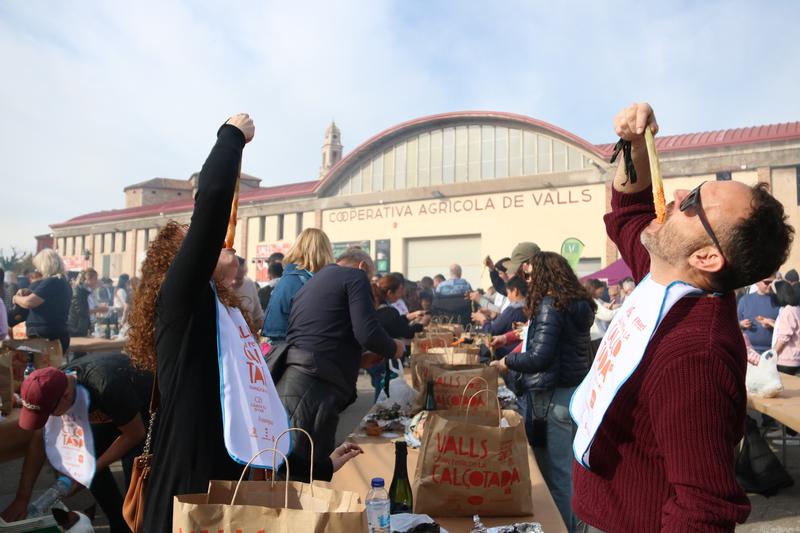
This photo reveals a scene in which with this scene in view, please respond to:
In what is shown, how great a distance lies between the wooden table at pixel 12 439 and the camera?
141 inches

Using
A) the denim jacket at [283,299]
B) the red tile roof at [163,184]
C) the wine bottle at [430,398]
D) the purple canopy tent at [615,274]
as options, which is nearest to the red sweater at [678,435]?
the wine bottle at [430,398]

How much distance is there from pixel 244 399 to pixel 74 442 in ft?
7.06

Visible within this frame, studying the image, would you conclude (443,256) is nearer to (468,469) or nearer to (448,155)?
(448,155)

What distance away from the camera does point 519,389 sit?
3850mm

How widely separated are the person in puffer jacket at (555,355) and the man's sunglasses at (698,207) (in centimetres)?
226

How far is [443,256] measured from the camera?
1057 inches

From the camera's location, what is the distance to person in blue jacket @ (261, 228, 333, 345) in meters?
3.94

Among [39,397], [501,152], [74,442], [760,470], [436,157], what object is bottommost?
[760,470]

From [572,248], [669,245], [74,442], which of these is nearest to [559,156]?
[572,248]

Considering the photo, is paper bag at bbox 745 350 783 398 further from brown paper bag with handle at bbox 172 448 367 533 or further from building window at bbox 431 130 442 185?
building window at bbox 431 130 442 185

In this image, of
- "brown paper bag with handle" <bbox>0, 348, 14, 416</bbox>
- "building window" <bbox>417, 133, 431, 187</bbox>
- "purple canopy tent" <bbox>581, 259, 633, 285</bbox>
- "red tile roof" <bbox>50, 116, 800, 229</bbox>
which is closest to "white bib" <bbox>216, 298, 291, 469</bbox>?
"brown paper bag with handle" <bbox>0, 348, 14, 416</bbox>

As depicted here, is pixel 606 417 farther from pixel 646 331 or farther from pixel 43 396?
Result: pixel 43 396

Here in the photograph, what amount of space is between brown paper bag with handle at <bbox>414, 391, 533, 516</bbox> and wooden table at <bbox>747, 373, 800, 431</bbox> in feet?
8.82

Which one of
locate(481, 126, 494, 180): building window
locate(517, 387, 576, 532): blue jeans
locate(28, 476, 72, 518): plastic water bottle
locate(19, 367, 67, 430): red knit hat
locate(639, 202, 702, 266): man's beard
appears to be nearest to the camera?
locate(639, 202, 702, 266): man's beard
